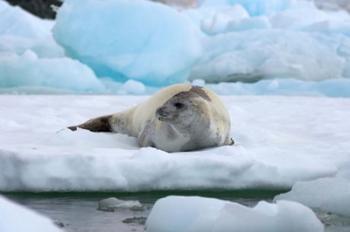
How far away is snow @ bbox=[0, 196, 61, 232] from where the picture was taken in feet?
4.91

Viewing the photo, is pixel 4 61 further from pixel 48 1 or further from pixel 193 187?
pixel 48 1

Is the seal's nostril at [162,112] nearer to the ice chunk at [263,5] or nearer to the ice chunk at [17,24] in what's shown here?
the ice chunk at [17,24]

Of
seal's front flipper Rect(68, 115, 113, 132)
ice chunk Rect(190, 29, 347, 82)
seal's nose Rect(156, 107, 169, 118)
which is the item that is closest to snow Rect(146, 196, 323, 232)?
seal's nose Rect(156, 107, 169, 118)

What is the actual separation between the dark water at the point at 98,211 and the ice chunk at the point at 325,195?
0.13 feet

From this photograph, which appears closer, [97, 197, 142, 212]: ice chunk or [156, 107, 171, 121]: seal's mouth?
[97, 197, 142, 212]: ice chunk

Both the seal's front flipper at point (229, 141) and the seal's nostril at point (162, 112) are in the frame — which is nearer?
the seal's nostril at point (162, 112)

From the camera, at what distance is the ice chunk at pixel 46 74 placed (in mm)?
8641

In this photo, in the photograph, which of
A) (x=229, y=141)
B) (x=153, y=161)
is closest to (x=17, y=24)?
(x=229, y=141)

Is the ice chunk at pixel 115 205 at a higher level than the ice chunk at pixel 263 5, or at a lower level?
higher

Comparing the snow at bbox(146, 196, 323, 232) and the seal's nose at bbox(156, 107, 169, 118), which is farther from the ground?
the snow at bbox(146, 196, 323, 232)

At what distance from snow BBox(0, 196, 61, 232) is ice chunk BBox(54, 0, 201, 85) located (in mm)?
7324

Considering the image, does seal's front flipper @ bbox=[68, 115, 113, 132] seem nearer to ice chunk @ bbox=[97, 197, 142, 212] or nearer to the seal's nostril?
the seal's nostril

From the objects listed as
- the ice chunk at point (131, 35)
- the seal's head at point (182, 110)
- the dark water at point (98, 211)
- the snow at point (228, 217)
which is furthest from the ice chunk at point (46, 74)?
the snow at point (228, 217)

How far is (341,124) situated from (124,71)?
496cm
